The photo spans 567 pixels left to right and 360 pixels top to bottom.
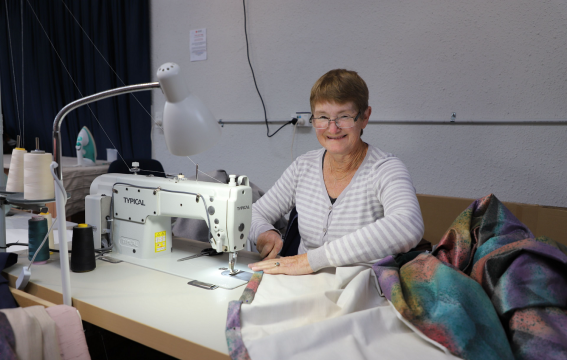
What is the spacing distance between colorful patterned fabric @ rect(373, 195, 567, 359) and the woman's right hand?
20.4 inches

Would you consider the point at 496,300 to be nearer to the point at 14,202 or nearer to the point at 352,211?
the point at 352,211

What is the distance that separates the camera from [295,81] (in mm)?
2660

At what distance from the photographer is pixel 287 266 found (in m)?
1.16

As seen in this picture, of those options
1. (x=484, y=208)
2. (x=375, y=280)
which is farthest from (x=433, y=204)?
(x=375, y=280)

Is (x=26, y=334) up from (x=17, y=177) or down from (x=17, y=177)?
down

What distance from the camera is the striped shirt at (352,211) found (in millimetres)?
1113

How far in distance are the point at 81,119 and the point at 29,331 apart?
3.44m

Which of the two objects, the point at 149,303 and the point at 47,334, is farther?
the point at 149,303

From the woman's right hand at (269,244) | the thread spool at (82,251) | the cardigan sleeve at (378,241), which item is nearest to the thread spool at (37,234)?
the thread spool at (82,251)

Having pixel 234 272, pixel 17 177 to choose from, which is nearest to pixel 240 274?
pixel 234 272

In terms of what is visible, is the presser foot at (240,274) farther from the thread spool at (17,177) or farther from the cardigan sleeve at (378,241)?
the thread spool at (17,177)

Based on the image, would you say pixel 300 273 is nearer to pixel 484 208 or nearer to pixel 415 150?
pixel 484 208

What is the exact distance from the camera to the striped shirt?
1113 millimetres

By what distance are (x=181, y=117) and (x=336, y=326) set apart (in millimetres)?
545
